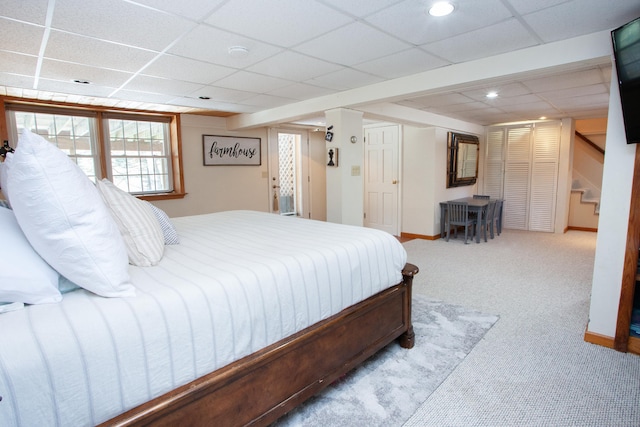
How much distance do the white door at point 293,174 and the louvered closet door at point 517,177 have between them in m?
4.00

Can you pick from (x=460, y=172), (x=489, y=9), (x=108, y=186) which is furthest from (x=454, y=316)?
(x=460, y=172)

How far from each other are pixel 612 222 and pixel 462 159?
4251 millimetres

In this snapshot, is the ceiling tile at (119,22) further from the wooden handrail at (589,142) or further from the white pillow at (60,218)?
the wooden handrail at (589,142)

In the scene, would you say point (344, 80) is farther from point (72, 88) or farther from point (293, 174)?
point (293, 174)

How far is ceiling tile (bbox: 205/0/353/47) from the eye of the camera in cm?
191

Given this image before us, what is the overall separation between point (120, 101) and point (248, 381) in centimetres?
428

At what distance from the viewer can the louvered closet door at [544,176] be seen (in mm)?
6102

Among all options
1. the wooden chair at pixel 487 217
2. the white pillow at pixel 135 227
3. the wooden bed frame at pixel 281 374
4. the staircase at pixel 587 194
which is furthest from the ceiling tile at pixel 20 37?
the staircase at pixel 587 194

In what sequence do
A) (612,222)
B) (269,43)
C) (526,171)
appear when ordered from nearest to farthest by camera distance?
(612,222) < (269,43) < (526,171)

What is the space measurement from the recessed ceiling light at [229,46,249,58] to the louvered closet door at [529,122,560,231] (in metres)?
5.86

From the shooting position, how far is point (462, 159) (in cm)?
627

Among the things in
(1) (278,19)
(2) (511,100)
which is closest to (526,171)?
(2) (511,100)

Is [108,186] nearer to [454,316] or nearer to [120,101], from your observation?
[454,316]

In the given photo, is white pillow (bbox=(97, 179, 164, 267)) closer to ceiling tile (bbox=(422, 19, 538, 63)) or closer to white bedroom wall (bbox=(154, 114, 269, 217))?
ceiling tile (bbox=(422, 19, 538, 63))
